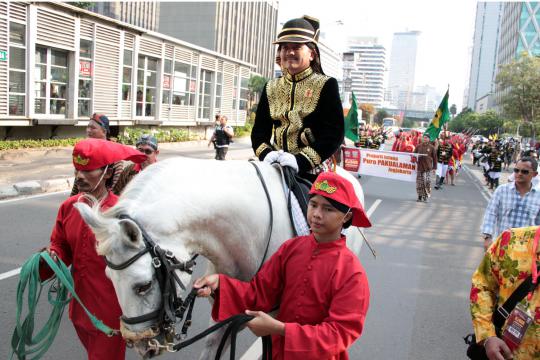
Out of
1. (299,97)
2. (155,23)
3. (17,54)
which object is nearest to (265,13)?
(155,23)

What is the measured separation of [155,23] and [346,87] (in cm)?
5142

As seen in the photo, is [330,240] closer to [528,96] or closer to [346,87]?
[528,96]

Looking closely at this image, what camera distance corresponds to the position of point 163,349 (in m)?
2.23

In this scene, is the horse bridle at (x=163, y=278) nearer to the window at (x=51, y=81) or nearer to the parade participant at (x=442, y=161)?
the parade participant at (x=442, y=161)

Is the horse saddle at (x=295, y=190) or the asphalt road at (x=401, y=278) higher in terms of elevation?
the horse saddle at (x=295, y=190)

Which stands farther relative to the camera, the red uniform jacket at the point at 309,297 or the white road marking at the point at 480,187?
the white road marking at the point at 480,187

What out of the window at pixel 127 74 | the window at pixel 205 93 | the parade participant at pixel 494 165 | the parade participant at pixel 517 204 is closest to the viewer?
the parade participant at pixel 517 204

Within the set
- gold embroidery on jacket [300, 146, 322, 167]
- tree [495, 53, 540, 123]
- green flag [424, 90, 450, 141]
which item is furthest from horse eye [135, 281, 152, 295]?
tree [495, 53, 540, 123]

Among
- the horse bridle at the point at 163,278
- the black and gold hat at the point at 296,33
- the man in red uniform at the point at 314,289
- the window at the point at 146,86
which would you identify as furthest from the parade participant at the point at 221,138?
the horse bridle at the point at 163,278

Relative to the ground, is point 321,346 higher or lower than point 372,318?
higher

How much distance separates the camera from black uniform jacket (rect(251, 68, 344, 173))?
3.50m

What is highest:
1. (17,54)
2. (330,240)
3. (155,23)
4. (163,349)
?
(155,23)

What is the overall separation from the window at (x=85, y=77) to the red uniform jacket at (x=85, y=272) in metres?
17.9

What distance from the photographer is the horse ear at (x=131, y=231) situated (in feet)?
6.66
